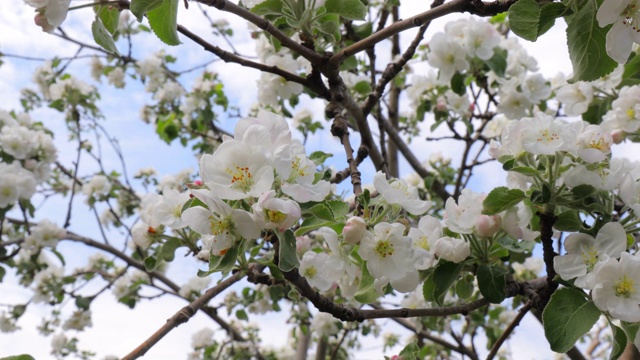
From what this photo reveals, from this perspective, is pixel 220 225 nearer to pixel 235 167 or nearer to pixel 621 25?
pixel 235 167

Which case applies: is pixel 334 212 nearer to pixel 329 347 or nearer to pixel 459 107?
pixel 459 107

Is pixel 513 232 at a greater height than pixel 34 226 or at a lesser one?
lesser

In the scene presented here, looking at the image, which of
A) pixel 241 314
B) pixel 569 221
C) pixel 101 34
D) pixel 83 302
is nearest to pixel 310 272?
pixel 569 221

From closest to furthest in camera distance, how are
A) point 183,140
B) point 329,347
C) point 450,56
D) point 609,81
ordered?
point 609,81, point 450,56, point 183,140, point 329,347

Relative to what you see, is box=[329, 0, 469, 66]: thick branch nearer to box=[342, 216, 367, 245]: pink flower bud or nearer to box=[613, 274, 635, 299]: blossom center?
box=[342, 216, 367, 245]: pink flower bud

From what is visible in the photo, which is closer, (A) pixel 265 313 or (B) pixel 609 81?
(B) pixel 609 81

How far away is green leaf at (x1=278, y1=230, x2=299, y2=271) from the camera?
2.83 feet

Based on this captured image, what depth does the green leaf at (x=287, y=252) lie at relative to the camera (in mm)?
862

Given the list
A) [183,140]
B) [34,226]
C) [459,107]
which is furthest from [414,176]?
[34,226]

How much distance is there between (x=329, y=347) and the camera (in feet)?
14.8

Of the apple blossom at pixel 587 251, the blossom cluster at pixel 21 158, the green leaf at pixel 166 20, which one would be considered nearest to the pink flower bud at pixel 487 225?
the apple blossom at pixel 587 251

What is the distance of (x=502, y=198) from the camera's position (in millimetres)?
1025

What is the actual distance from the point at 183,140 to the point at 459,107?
1907mm

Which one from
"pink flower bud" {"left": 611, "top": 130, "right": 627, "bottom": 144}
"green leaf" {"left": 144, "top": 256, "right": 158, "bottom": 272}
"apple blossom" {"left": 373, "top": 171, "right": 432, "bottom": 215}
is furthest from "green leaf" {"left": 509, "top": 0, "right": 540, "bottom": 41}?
"green leaf" {"left": 144, "top": 256, "right": 158, "bottom": 272}
